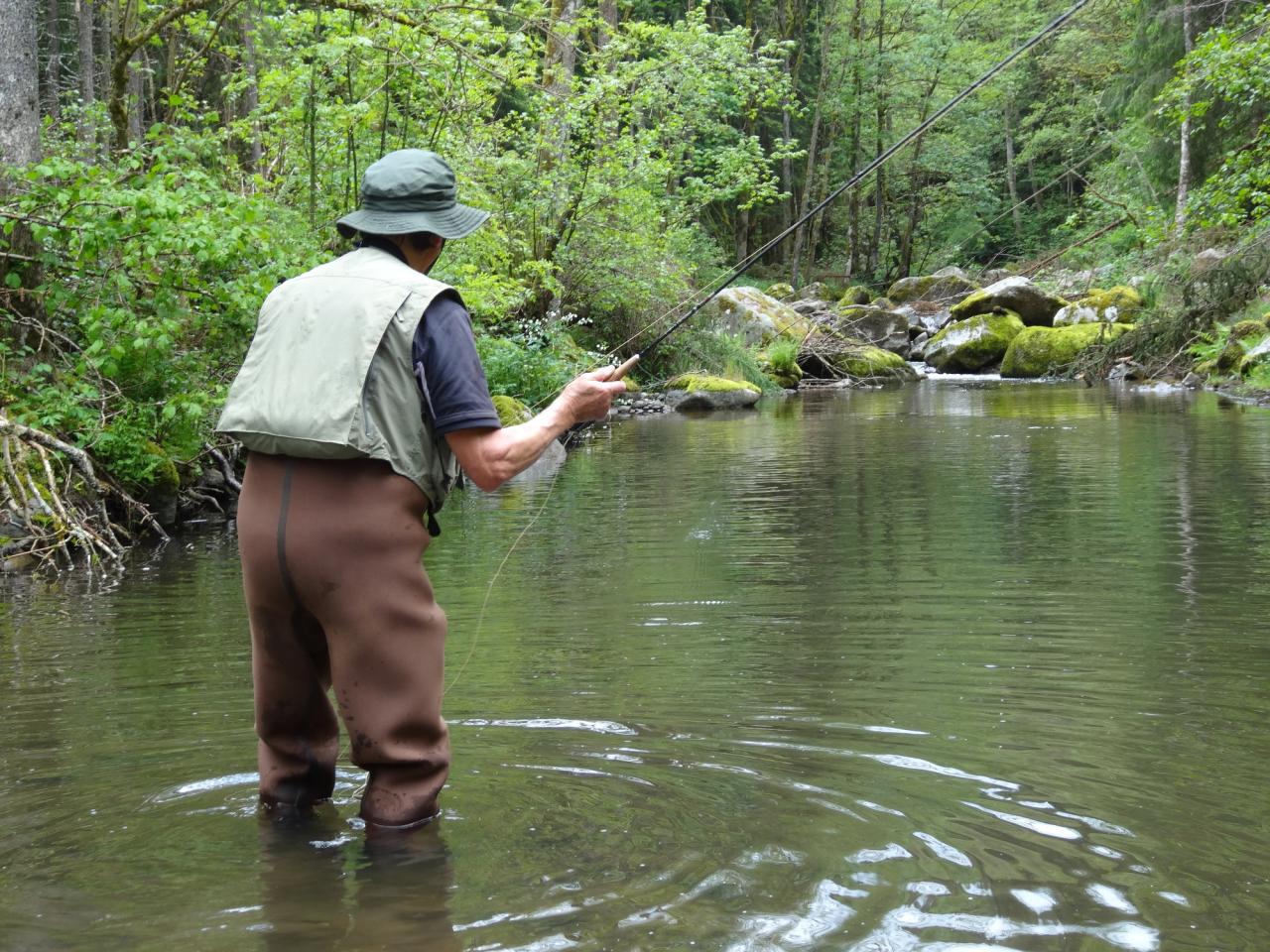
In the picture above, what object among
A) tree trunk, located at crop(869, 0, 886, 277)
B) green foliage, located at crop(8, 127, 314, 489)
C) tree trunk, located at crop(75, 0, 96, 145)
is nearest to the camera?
green foliage, located at crop(8, 127, 314, 489)

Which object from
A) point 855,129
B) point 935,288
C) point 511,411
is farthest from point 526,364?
point 855,129

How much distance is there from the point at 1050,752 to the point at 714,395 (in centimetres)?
1954

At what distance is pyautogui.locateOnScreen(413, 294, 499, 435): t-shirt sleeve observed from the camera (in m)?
2.96

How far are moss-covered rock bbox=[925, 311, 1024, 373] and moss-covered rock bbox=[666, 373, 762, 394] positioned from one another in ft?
27.4

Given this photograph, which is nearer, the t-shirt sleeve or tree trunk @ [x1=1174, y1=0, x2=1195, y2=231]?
the t-shirt sleeve

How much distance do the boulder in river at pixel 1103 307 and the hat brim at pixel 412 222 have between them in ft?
88.1

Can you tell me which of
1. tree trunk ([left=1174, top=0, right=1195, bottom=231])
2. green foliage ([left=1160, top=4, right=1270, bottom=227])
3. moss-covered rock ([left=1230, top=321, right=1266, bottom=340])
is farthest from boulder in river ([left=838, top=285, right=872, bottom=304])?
green foliage ([left=1160, top=4, right=1270, bottom=227])

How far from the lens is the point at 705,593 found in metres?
6.94

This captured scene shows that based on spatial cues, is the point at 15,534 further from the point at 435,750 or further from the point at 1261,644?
the point at 1261,644

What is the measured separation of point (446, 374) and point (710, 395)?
2055 cm

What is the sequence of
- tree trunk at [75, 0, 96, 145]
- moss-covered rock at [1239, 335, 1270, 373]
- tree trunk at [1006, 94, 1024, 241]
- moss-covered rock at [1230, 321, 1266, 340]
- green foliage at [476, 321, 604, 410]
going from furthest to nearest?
tree trunk at [1006, 94, 1024, 241], tree trunk at [75, 0, 96, 145], moss-covered rock at [1230, 321, 1266, 340], moss-covered rock at [1239, 335, 1270, 373], green foliage at [476, 321, 604, 410]

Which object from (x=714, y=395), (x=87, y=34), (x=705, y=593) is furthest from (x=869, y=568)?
(x=87, y=34)

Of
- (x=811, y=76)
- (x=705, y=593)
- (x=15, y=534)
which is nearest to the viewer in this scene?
(x=705, y=593)

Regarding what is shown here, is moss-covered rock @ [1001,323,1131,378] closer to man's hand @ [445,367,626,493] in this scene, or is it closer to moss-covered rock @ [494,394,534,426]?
moss-covered rock @ [494,394,534,426]
